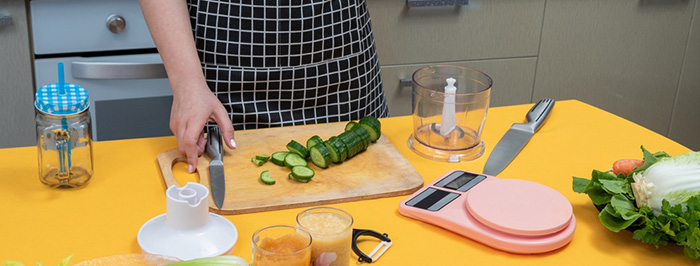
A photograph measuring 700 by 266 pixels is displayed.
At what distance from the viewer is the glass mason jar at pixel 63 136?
1.01 meters

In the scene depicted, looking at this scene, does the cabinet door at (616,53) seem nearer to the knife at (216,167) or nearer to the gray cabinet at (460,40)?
the gray cabinet at (460,40)

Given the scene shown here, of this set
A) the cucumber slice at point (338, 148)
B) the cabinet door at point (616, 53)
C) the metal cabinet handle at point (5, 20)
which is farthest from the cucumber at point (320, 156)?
the cabinet door at point (616, 53)

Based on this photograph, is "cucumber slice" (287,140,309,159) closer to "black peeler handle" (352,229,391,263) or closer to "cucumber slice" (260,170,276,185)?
"cucumber slice" (260,170,276,185)

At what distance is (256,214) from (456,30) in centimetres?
155

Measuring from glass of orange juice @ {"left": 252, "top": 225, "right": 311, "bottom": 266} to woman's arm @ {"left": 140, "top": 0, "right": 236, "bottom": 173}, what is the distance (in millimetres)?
377

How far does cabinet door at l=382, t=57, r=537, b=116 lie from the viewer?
2439mm

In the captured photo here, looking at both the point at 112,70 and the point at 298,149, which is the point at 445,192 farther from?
the point at 112,70

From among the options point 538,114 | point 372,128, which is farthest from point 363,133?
point 538,114

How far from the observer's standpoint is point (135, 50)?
7.07 feet

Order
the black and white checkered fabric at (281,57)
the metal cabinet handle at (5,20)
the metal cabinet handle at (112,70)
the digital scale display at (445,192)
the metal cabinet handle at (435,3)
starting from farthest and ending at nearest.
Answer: the metal cabinet handle at (435,3)
the metal cabinet handle at (112,70)
the metal cabinet handle at (5,20)
the black and white checkered fabric at (281,57)
the digital scale display at (445,192)

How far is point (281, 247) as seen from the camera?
812mm

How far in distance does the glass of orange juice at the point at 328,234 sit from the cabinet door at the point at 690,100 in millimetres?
2257

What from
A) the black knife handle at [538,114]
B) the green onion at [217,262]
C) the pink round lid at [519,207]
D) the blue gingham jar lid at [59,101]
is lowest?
the pink round lid at [519,207]

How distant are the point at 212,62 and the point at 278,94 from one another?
16 centimetres
